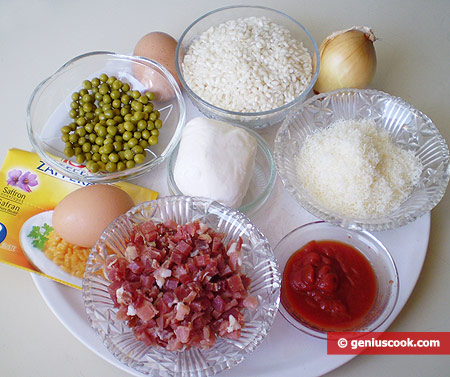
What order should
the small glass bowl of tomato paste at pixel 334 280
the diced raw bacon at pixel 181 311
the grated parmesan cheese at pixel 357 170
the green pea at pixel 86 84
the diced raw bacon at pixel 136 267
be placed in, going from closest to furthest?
1. the diced raw bacon at pixel 181 311
2. the diced raw bacon at pixel 136 267
3. the small glass bowl of tomato paste at pixel 334 280
4. the grated parmesan cheese at pixel 357 170
5. the green pea at pixel 86 84

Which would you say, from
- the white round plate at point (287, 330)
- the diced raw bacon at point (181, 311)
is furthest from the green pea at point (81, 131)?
the diced raw bacon at point (181, 311)

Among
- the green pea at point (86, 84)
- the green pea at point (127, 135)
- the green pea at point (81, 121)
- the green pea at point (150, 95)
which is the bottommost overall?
the green pea at point (127, 135)

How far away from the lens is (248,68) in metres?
1.72

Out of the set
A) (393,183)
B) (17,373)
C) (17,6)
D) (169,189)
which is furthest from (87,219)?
(17,6)

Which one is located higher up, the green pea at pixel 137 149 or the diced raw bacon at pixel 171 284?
the green pea at pixel 137 149

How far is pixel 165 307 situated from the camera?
4.11 feet

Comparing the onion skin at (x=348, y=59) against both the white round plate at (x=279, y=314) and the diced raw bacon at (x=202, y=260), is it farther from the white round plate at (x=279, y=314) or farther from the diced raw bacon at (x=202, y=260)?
the diced raw bacon at (x=202, y=260)

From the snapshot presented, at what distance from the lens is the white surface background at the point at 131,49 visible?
160 centimetres

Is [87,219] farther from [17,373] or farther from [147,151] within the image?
[17,373]

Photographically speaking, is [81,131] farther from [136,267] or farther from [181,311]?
[181,311]

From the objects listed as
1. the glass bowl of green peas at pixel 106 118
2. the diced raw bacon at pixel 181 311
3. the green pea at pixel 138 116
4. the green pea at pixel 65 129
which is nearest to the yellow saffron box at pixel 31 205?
the glass bowl of green peas at pixel 106 118

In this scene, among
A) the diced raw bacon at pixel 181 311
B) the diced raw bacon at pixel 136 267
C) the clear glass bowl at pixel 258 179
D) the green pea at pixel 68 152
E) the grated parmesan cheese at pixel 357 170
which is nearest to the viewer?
the diced raw bacon at pixel 181 311
